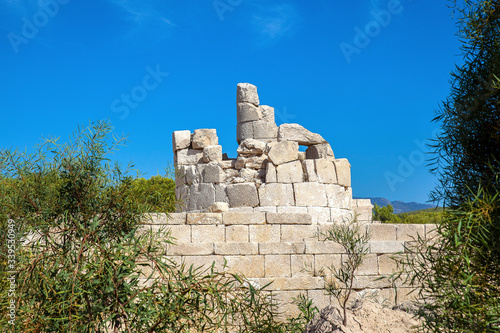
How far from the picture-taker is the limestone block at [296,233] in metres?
9.07

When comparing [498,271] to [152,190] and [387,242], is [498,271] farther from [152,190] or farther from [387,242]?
[387,242]

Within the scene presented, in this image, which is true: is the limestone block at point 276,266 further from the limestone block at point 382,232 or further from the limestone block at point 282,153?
the limestone block at point 282,153

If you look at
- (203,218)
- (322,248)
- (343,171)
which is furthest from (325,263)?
(343,171)

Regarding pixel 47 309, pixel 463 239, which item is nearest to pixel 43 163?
pixel 47 309

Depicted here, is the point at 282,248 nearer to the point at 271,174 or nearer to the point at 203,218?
the point at 203,218

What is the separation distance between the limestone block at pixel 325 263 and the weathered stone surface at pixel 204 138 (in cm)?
658

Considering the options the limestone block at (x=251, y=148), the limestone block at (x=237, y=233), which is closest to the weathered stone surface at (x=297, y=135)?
the limestone block at (x=251, y=148)

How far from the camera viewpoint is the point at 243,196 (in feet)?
40.9

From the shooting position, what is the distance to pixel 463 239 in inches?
126

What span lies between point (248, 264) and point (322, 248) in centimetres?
144

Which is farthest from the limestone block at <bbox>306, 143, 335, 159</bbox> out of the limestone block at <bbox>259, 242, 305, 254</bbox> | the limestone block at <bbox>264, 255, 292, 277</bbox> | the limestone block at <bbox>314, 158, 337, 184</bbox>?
the limestone block at <bbox>264, 255, 292, 277</bbox>

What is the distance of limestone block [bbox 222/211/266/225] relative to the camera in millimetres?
8953

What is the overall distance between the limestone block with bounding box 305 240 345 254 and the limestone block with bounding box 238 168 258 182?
454 cm

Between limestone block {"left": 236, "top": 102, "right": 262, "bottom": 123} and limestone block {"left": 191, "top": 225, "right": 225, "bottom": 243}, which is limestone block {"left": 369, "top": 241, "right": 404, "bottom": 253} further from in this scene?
limestone block {"left": 236, "top": 102, "right": 262, "bottom": 123}
